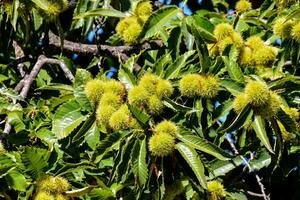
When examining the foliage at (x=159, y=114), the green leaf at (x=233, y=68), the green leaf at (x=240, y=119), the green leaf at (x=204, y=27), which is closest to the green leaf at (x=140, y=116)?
the foliage at (x=159, y=114)

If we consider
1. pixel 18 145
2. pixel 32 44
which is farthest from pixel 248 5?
pixel 18 145

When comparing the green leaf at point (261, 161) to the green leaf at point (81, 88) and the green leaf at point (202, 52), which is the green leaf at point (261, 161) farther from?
the green leaf at point (81, 88)

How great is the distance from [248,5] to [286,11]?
1.31 feet

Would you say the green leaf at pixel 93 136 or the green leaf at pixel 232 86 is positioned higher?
the green leaf at pixel 232 86

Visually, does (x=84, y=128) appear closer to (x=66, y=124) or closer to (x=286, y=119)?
(x=66, y=124)

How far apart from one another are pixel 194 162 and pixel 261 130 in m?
0.23

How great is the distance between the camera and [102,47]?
2.85 m

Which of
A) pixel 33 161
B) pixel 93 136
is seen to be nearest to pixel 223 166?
pixel 93 136

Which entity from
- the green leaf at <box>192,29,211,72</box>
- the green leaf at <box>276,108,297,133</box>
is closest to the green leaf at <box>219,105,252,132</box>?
the green leaf at <box>276,108,297,133</box>

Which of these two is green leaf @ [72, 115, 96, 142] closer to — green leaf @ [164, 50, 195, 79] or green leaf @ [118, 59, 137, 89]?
green leaf @ [118, 59, 137, 89]

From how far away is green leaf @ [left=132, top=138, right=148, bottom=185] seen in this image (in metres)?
1.88

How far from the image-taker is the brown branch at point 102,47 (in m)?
2.65

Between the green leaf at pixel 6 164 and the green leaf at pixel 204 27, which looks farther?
the green leaf at pixel 204 27

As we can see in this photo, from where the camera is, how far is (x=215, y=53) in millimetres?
2348
